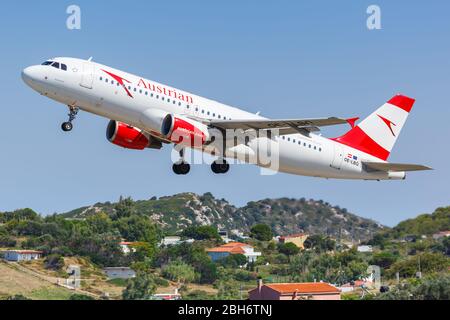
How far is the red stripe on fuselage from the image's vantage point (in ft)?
184

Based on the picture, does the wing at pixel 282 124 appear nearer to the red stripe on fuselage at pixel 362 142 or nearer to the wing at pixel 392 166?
the wing at pixel 392 166

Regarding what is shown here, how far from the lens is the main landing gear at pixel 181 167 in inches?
2035

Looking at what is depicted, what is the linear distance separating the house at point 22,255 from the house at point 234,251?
50.9ft

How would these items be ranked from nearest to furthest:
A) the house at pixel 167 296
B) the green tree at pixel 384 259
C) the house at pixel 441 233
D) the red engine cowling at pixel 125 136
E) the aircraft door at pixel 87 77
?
the aircraft door at pixel 87 77 < the red engine cowling at pixel 125 136 < the house at pixel 167 296 < the house at pixel 441 233 < the green tree at pixel 384 259

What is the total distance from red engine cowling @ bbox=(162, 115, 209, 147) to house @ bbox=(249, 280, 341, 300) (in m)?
13.6

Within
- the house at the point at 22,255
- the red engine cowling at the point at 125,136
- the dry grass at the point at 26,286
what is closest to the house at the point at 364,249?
the dry grass at the point at 26,286

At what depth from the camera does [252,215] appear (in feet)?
308

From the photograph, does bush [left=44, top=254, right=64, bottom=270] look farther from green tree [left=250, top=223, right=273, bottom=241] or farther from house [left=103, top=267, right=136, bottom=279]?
green tree [left=250, top=223, right=273, bottom=241]

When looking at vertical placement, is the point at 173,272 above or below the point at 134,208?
below

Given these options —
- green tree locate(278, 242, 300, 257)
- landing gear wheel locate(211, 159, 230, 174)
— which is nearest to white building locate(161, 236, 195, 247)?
green tree locate(278, 242, 300, 257)

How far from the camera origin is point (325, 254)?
75438mm
